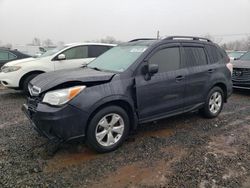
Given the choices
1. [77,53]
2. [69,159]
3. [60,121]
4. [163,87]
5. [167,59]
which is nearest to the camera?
[60,121]

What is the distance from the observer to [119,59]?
15.1ft

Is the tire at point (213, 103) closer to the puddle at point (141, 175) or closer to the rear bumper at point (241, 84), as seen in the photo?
the puddle at point (141, 175)

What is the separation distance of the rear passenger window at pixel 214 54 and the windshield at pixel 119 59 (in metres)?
1.82

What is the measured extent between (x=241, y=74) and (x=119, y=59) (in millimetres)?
5657

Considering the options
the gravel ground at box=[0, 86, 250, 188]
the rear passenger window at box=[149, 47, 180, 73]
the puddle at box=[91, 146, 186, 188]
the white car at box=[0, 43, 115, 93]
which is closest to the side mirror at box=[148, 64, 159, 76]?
the rear passenger window at box=[149, 47, 180, 73]

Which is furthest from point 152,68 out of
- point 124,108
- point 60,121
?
point 60,121

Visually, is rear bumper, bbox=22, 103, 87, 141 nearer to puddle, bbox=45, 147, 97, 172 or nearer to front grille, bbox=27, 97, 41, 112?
front grille, bbox=27, 97, 41, 112

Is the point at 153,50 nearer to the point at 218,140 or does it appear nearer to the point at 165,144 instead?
the point at 165,144

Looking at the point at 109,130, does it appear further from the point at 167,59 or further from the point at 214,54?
the point at 214,54

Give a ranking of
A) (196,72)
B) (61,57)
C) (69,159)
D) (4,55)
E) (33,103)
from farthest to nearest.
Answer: (4,55) → (61,57) → (196,72) → (33,103) → (69,159)

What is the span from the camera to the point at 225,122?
5.47 meters

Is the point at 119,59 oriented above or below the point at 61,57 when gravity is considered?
above

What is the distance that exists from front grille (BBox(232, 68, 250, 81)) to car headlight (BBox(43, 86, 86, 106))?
21.9ft

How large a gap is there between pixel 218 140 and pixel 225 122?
1.14m
